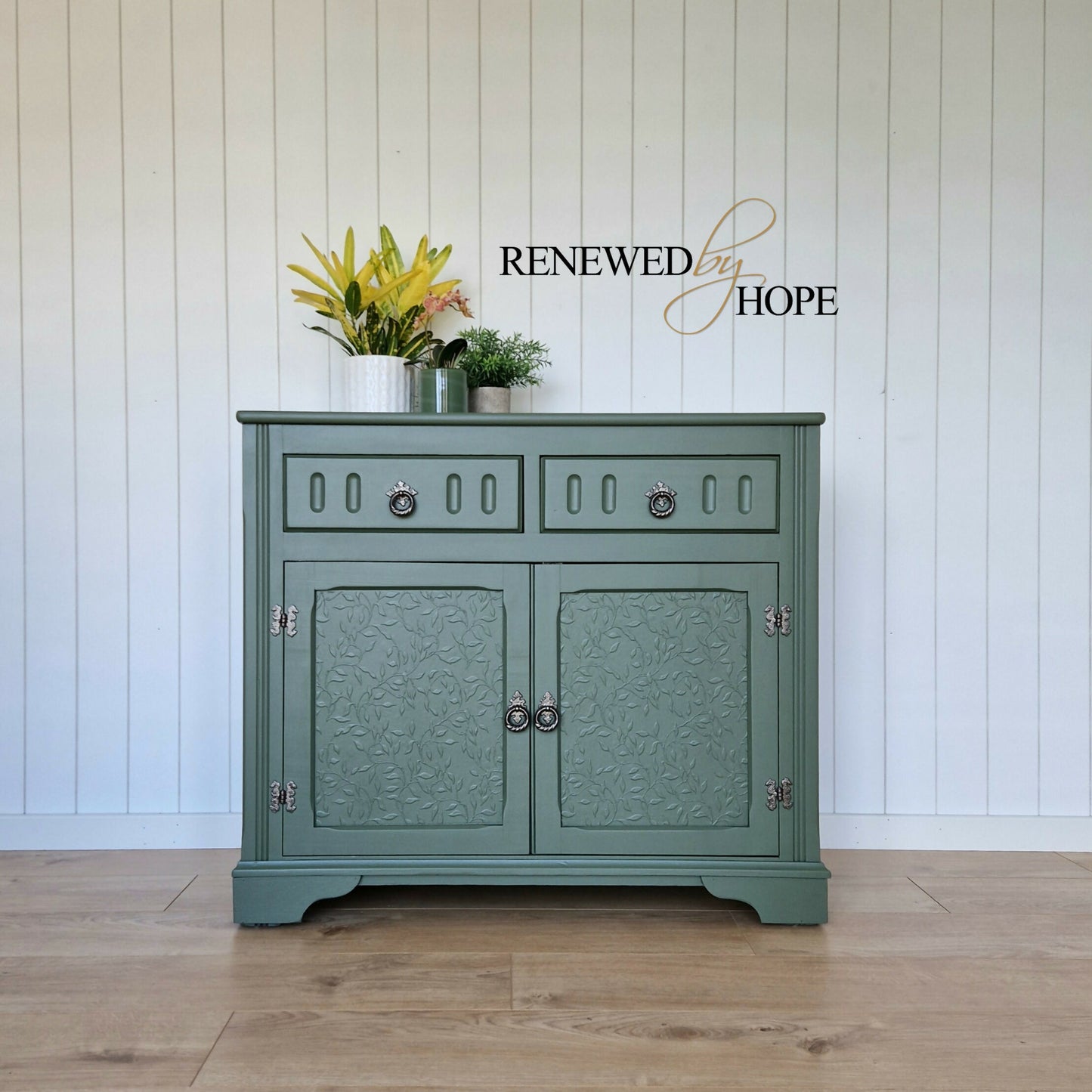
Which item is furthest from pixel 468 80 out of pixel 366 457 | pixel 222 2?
pixel 366 457

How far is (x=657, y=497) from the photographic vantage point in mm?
1623

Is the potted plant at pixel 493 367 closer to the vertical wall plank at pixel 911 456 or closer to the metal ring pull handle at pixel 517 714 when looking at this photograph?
the metal ring pull handle at pixel 517 714

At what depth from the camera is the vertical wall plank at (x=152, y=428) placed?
81.7 inches

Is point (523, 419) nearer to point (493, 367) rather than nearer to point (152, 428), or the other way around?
point (493, 367)

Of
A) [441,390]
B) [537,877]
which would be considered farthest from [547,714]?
[441,390]

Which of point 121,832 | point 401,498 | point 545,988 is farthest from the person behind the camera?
point 121,832

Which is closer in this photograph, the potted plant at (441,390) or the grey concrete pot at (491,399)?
the potted plant at (441,390)

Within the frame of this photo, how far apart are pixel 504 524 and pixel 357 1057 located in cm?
89

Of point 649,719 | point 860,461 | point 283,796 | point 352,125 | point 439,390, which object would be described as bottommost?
point 283,796

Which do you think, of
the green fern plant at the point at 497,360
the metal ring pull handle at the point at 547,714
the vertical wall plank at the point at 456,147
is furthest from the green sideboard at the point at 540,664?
the vertical wall plank at the point at 456,147

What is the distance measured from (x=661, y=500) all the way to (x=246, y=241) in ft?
4.09

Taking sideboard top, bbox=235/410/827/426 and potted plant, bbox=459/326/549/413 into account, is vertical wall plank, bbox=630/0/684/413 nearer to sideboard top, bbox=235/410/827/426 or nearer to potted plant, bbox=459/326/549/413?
potted plant, bbox=459/326/549/413

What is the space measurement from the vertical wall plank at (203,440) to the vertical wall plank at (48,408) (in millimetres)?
272

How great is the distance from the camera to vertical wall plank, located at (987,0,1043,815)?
82.4 inches
